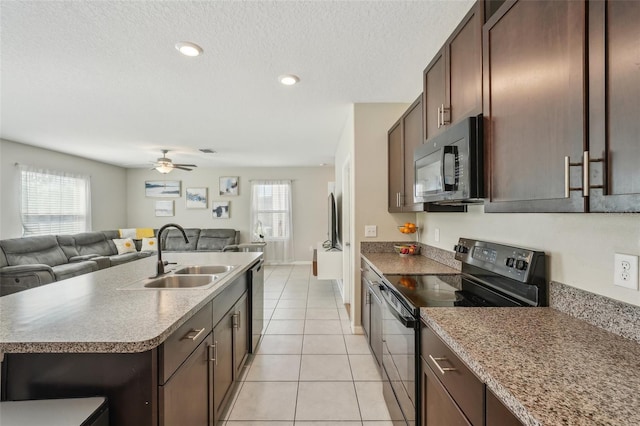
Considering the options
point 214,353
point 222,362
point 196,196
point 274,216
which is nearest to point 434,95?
point 214,353

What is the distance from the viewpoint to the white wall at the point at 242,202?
7.46m

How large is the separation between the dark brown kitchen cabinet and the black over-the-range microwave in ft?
2.60

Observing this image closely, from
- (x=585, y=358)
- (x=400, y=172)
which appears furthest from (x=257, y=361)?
(x=585, y=358)

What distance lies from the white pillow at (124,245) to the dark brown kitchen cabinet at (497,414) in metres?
7.05

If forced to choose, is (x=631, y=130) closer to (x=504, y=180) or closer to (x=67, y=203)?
(x=504, y=180)

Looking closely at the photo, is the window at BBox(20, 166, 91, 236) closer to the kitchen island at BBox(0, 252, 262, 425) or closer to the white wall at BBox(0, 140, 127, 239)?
the white wall at BBox(0, 140, 127, 239)

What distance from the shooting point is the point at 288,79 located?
102 inches

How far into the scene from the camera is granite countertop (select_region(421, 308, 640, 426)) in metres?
0.62

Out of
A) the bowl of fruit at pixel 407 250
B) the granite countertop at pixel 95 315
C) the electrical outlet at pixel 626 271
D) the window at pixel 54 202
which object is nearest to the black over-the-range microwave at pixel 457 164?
the electrical outlet at pixel 626 271

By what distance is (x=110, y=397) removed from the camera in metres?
1.03

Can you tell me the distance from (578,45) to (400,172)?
6.29 feet

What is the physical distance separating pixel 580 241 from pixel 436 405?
85cm

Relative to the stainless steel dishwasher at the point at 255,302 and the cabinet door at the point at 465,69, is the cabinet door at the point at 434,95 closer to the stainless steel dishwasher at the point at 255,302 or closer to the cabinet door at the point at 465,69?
the cabinet door at the point at 465,69

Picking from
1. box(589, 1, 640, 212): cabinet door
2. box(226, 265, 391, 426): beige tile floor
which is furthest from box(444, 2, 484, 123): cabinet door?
box(226, 265, 391, 426): beige tile floor
